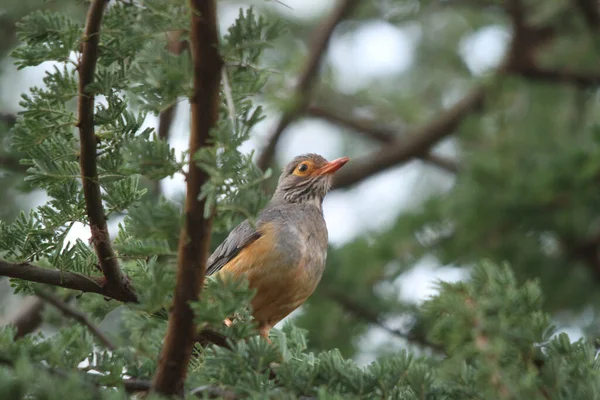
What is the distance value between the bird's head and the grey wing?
0.88 metres

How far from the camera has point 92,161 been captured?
278 cm

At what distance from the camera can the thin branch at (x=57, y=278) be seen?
2.90 m

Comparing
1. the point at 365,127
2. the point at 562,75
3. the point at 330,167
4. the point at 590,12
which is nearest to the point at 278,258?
the point at 330,167

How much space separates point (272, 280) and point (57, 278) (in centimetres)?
183

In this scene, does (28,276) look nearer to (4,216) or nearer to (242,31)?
(242,31)

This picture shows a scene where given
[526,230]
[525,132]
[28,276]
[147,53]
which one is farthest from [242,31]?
[525,132]

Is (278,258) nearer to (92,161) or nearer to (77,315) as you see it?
(77,315)

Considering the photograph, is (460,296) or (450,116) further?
(450,116)

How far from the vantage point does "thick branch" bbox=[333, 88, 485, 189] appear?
7898mm

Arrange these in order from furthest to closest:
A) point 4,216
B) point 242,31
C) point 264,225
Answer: point 4,216 < point 264,225 < point 242,31

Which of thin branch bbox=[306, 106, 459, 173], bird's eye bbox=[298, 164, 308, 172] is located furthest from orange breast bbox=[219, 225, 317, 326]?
thin branch bbox=[306, 106, 459, 173]

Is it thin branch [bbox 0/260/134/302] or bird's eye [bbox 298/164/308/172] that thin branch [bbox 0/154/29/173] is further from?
thin branch [bbox 0/260/134/302]

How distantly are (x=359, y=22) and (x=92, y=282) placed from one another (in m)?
6.27

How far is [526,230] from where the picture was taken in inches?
266
